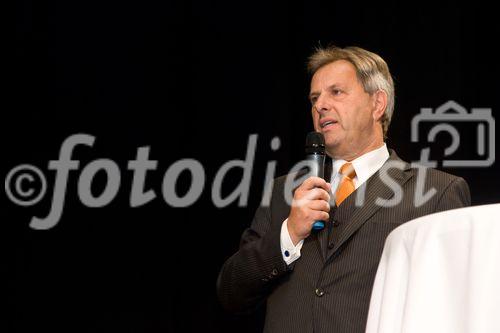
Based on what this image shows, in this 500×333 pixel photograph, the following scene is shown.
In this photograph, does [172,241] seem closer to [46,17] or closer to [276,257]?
[46,17]

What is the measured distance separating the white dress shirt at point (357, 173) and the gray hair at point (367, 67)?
18 cm

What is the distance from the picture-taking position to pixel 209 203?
3031 mm

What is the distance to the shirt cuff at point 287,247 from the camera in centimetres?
184

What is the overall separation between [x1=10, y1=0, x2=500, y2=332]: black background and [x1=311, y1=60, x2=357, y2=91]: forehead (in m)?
0.70

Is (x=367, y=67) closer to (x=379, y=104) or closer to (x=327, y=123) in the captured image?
(x=379, y=104)

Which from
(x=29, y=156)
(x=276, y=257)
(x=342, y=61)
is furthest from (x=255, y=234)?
(x=29, y=156)

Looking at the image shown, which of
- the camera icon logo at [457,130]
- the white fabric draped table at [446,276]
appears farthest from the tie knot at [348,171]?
the white fabric draped table at [446,276]

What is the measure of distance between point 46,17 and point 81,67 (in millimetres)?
232

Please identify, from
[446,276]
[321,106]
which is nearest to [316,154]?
[321,106]

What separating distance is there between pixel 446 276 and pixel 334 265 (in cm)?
95

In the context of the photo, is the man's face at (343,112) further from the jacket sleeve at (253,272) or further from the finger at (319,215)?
the finger at (319,215)

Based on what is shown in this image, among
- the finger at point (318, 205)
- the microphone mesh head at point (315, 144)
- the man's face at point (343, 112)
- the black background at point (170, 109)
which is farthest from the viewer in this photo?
the black background at point (170, 109)

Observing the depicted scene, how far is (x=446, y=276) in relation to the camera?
860 millimetres

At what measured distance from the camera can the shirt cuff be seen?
184cm
